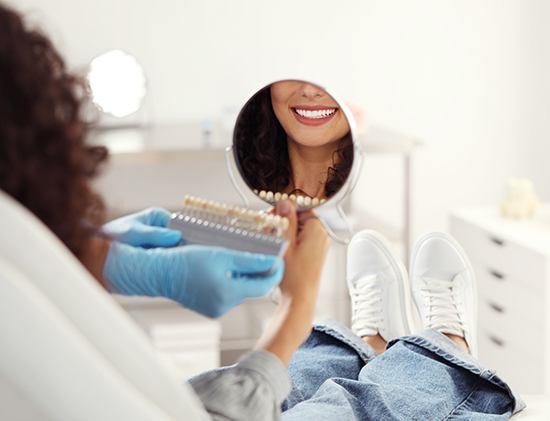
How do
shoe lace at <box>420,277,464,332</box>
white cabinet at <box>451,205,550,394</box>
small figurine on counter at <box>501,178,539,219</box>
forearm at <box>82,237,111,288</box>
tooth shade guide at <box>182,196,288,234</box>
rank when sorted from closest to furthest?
forearm at <box>82,237,111,288</box> → tooth shade guide at <box>182,196,288,234</box> → shoe lace at <box>420,277,464,332</box> → white cabinet at <box>451,205,550,394</box> → small figurine on counter at <box>501,178,539,219</box>

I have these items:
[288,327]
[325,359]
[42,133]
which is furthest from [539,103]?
[42,133]

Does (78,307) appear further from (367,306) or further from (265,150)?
(367,306)

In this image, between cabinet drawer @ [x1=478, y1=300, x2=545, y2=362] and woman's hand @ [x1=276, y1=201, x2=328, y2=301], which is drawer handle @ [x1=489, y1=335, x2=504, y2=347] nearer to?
cabinet drawer @ [x1=478, y1=300, x2=545, y2=362]

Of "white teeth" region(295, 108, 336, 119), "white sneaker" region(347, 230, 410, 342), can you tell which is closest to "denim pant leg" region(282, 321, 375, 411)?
"white sneaker" region(347, 230, 410, 342)

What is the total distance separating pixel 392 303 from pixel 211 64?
145cm

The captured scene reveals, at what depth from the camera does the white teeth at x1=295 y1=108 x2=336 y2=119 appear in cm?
126

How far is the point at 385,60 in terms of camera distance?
3.10m

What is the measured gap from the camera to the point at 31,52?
85 cm

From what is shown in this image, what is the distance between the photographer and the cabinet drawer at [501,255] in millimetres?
2422

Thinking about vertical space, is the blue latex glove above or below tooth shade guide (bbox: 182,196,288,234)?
below

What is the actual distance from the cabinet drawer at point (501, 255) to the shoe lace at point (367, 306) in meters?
0.75

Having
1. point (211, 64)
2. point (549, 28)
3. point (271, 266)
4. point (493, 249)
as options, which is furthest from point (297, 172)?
point (549, 28)

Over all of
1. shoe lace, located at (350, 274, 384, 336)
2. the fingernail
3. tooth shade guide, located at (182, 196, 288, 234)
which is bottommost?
shoe lace, located at (350, 274, 384, 336)

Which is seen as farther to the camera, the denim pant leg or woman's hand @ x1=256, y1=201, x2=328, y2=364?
Answer: the denim pant leg
